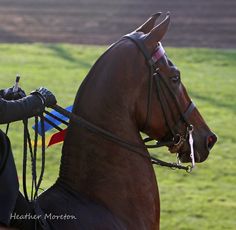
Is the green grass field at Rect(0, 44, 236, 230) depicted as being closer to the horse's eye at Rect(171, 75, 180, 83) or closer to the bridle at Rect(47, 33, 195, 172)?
the bridle at Rect(47, 33, 195, 172)

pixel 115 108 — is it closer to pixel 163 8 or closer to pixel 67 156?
pixel 67 156

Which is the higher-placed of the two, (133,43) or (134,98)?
(133,43)

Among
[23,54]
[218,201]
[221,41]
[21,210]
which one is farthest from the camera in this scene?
[221,41]

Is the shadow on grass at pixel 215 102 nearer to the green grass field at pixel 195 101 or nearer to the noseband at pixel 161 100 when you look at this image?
the green grass field at pixel 195 101

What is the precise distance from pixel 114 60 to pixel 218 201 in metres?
4.11

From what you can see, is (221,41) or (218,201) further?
(221,41)

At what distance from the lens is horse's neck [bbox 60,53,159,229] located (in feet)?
11.7

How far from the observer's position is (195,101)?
464 inches

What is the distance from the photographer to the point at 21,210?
11.0 feet

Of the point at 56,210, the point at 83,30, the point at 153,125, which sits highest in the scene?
the point at 153,125

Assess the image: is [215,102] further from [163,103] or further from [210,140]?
[163,103]

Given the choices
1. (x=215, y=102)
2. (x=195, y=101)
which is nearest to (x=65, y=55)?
(x=195, y=101)

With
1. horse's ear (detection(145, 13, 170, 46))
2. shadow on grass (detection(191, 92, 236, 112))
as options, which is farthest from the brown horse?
shadow on grass (detection(191, 92, 236, 112))

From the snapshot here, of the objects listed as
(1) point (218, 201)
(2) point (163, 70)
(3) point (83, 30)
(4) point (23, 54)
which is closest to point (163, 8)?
(3) point (83, 30)
